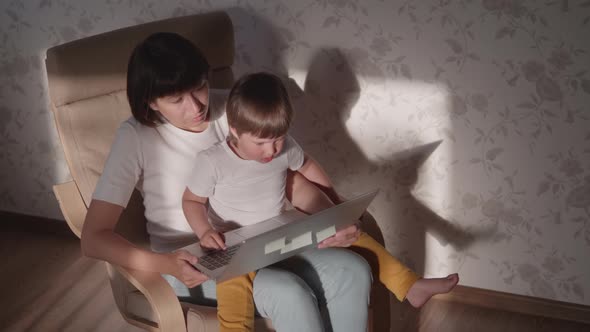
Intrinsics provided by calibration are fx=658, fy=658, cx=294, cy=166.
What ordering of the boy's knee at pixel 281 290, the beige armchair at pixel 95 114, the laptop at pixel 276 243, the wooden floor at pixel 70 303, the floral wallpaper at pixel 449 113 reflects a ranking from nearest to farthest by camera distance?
1. the laptop at pixel 276 243
2. the boy's knee at pixel 281 290
3. the beige armchair at pixel 95 114
4. the floral wallpaper at pixel 449 113
5. the wooden floor at pixel 70 303

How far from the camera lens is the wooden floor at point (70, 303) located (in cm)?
227

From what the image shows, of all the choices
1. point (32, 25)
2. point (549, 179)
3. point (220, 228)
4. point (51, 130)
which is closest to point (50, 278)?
point (51, 130)

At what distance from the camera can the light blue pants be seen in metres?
1.56

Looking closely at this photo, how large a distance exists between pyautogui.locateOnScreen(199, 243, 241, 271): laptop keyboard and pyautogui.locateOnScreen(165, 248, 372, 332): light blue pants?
0.30 feet

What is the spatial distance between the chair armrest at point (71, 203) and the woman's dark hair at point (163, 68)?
1.32 feet

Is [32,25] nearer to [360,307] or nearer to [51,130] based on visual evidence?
[51,130]

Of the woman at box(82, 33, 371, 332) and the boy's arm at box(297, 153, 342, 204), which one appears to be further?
the boy's arm at box(297, 153, 342, 204)

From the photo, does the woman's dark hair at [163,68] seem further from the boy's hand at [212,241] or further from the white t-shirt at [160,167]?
the boy's hand at [212,241]

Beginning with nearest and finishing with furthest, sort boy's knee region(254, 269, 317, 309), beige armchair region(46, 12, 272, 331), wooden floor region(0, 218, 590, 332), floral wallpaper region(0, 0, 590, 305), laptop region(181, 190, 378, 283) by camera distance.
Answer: laptop region(181, 190, 378, 283) → boy's knee region(254, 269, 317, 309) → beige armchair region(46, 12, 272, 331) → floral wallpaper region(0, 0, 590, 305) → wooden floor region(0, 218, 590, 332)

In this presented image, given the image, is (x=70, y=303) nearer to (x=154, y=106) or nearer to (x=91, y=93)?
(x=91, y=93)

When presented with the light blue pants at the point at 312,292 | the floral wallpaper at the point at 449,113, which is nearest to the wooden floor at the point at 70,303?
the floral wallpaper at the point at 449,113

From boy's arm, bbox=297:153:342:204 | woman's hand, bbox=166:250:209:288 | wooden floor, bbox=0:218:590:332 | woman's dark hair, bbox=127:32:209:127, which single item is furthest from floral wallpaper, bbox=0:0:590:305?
woman's hand, bbox=166:250:209:288

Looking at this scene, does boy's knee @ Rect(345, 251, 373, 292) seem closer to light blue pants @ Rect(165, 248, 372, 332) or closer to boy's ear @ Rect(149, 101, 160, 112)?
light blue pants @ Rect(165, 248, 372, 332)

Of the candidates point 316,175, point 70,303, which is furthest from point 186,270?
point 70,303
